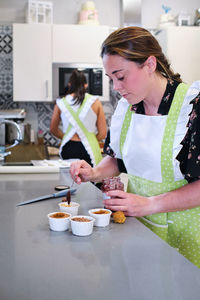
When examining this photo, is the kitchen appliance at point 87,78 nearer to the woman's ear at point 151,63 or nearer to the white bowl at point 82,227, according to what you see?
the woman's ear at point 151,63

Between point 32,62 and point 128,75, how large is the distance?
10.1 feet

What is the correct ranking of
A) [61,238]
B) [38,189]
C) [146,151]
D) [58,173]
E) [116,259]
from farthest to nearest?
[58,173] → [38,189] → [146,151] → [61,238] → [116,259]

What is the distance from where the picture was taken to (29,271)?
879 mm

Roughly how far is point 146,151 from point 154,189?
147mm

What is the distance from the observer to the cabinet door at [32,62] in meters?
4.21

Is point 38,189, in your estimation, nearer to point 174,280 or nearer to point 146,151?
point 146,151

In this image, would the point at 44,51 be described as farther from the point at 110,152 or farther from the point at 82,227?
the point at 82,227

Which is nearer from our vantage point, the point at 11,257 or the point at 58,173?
the point at 11,257

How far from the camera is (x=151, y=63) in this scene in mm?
1372

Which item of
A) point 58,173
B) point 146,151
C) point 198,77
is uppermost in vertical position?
point 198,77

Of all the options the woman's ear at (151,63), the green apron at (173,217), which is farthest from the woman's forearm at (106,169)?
the woman's ear at (151,63)

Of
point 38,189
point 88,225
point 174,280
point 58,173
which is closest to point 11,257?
point 88,225

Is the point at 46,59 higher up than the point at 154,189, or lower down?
higher up

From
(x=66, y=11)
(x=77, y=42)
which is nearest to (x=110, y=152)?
(x=77, y=42)
